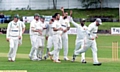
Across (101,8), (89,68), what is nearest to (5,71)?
(89,68)

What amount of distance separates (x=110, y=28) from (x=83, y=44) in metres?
33.7

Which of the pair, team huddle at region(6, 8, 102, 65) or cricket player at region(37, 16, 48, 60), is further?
cricket player at region(37, 16, 48, 60)

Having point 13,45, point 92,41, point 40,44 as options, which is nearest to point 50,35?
point 40,44

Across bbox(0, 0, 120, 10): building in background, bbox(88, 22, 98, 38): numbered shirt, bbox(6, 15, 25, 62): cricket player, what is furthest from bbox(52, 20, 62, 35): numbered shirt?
bbox(0, 0, 120, 10): building in background

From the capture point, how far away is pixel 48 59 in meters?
22.1

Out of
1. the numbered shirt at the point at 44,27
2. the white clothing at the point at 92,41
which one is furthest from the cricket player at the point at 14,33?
the white clothing at the point at 92,41

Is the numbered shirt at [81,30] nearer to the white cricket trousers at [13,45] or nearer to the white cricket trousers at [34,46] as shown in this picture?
the white cricket trousers at [34,46]

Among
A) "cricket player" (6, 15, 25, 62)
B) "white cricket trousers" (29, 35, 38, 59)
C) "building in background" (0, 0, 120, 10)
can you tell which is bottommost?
"white cricket trousers" (29, 35, 38, 59)

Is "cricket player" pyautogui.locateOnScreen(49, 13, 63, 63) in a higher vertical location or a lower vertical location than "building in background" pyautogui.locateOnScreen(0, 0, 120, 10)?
lower

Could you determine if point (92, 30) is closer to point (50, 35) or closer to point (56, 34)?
point (56, 34)

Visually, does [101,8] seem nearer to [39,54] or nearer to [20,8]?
[20,8]

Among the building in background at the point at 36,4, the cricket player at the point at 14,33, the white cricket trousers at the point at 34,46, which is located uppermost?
the building in background at the point at 36,4

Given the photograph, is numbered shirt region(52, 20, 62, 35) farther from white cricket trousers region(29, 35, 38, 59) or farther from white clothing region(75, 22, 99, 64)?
white clothing region(75, 22, 99, 64)

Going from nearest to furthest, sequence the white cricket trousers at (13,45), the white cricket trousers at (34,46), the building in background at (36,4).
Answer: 1. the white cricket trousers at (13,45)
2. the white cricket trousers at (34,46)
3. the building in background at (36,4)
